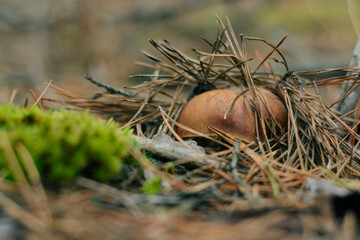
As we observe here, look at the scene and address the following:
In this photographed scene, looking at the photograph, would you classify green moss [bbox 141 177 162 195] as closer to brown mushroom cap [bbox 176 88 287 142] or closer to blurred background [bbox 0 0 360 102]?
brown mushroom cap [bbox 176 88 287 142]

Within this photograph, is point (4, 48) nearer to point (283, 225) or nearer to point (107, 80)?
point (107, 80)

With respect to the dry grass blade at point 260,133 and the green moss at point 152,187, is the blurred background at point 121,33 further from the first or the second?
the green moss at point 152,187

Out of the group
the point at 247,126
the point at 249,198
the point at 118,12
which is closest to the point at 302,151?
the point at 247,126

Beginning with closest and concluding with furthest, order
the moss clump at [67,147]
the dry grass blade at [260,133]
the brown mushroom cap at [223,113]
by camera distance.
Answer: the moss clump at [67,147] → the dry grass blade at [260,133] → the brown mushroom cap at [223,113]

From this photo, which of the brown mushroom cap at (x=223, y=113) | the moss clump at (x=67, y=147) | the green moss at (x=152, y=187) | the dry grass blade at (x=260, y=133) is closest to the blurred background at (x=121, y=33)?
the dry grass blade at (x=260, y=133)

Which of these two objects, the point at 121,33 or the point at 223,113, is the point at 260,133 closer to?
the point at 223,113

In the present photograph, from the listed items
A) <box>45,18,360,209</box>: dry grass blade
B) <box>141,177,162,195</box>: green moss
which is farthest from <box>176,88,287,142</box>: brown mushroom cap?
<box>141,177,162,195</box>: green moss
